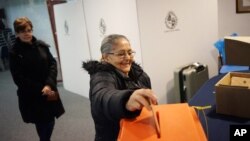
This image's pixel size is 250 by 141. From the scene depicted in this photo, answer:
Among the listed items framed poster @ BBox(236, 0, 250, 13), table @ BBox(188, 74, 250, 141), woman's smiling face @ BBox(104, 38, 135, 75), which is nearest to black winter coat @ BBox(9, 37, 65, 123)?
woman's smiling face @ BBox(104, 38, 135, 75)

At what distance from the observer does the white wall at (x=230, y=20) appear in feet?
13.0

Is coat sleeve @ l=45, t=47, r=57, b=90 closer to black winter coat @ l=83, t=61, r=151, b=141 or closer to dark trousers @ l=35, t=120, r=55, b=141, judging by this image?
dark trousers @ l=35, t=120, r=55, b=141

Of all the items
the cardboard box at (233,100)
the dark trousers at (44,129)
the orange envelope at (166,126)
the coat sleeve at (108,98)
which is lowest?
the dark trousers at (44,129)

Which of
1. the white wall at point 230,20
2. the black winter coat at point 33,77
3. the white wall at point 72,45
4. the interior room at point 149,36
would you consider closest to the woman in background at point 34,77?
the black winter coat at point 33,77

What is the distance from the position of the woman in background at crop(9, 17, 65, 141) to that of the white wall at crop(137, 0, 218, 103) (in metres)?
1.15

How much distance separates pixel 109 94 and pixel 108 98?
0.02m

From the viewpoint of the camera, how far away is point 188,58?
3535 mm

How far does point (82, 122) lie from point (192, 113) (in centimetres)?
270

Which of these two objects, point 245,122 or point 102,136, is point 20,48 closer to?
point 102,136

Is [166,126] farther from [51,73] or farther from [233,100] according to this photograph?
[51,73]

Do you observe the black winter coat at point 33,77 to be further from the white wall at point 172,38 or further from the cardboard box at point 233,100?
the cardboard box at point 233,100

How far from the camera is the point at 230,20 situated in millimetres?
4059

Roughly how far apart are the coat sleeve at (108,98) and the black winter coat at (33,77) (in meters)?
1.24

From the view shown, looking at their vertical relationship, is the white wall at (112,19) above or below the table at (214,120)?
above
